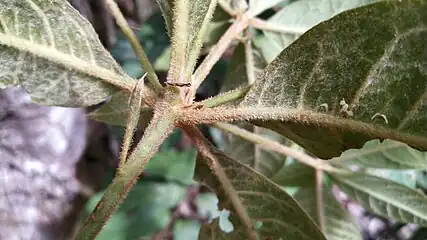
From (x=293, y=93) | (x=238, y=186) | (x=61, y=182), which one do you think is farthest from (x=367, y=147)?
(x=61, y=182)

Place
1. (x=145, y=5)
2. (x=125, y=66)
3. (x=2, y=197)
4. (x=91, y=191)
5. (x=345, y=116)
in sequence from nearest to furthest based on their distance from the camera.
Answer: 1. (x=345, y=116)
2. (x=125, y=66)
3. (x=145, y=5)
4. (x=2, y=197)
5. (x=91, y=191)

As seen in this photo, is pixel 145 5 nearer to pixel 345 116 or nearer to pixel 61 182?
pixel 61 182

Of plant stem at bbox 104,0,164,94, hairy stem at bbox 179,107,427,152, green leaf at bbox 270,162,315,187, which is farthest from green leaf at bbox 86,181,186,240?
hairy stem at bbox 179,107,427,152

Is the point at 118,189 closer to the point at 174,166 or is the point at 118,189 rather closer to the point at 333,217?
the point at 333,217

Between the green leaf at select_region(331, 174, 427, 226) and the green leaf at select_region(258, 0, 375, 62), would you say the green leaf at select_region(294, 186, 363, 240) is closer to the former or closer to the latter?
the green leaf at select_region(331, 174, 427, 226)

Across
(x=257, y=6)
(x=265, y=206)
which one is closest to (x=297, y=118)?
(x=265, y=206)

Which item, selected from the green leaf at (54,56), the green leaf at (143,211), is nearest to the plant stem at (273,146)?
the green leaf at (54,56)
